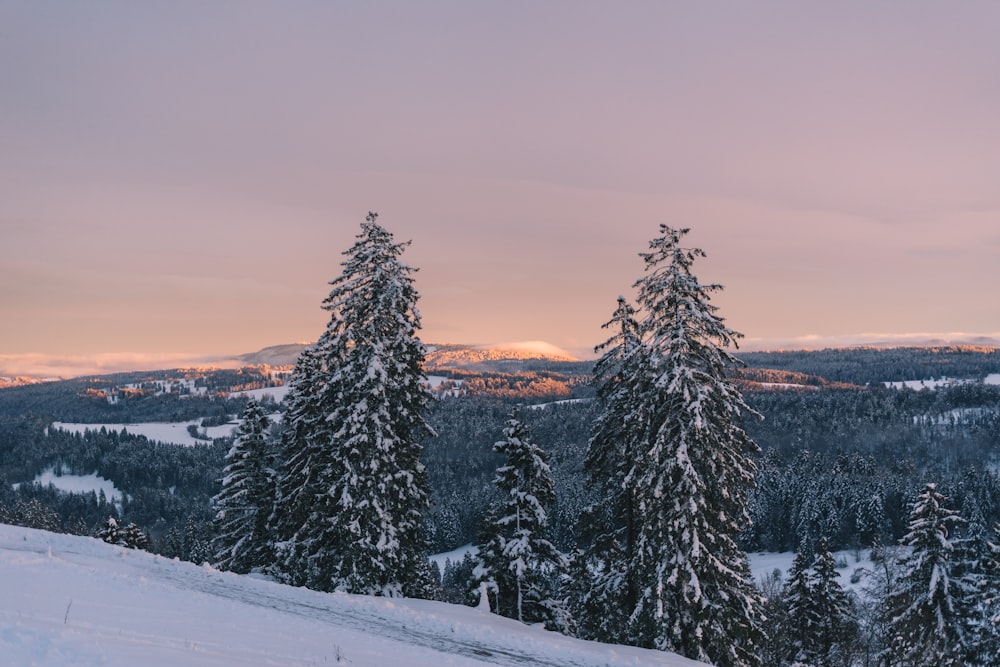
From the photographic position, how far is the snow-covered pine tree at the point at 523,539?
1098 inches

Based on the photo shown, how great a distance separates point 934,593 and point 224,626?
105 feet

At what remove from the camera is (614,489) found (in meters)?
23.2

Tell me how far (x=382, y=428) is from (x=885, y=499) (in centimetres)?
13692

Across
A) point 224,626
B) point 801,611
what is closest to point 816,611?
point 801,611

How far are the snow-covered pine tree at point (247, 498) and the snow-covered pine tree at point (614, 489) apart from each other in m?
16.9

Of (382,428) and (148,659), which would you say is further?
(382,428)

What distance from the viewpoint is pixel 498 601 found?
28.9 m

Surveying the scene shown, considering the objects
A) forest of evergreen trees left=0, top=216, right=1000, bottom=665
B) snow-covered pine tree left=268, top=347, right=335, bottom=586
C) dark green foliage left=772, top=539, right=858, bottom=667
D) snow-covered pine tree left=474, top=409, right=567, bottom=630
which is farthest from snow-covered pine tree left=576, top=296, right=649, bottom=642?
dark green foliage left=772, top=539, right=858, bottom=667

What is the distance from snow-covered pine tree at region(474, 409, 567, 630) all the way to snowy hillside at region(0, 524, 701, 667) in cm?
865

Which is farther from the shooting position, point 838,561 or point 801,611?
point 838,561

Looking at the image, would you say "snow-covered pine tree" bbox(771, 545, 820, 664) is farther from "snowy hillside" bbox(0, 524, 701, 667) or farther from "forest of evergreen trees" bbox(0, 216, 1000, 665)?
"snowy hillside" bbox(0, 524, 701, 667)

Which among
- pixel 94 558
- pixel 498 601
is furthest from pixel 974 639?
pixel 94 558

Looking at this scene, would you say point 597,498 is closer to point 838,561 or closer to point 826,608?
point 826,608

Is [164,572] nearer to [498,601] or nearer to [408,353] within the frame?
[408,353]
